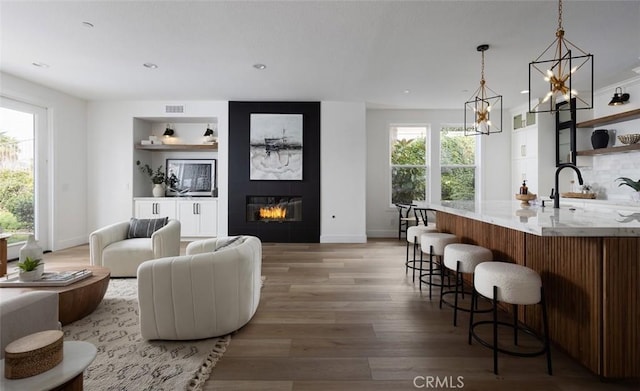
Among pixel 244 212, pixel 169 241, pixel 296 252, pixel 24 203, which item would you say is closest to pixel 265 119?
pixel 244 212

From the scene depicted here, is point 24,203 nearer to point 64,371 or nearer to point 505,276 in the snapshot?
point 64,371

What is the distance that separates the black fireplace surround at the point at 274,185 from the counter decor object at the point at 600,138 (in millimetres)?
4565

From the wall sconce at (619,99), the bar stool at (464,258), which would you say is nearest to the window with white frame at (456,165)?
the wall sconce at (619,99)

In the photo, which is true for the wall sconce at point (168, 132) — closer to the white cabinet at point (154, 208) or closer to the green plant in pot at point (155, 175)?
the green plant in pot at point (155, 175)

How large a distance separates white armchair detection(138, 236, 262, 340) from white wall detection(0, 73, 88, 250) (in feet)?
14.7

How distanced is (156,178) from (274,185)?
248 centimetres

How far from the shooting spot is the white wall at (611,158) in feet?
14.1

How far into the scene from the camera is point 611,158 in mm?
4633

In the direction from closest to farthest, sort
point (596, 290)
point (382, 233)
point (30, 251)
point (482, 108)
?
1. point (596, 290)
2. point (30, 251)
3. point (482, 108)
4. point (382, 233)

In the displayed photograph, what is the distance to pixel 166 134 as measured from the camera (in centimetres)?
603

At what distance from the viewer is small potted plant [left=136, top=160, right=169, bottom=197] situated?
5949 mm

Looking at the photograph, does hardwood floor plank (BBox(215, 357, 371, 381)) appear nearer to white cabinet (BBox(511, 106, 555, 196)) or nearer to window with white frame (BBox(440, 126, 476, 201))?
window with white frame (BBox(440, 126, 476, 201))

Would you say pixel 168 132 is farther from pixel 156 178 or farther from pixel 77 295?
pixel 77 295

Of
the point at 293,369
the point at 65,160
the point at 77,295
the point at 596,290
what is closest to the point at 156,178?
the point at 65,160
